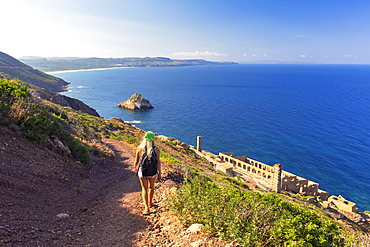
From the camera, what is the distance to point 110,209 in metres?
6.96

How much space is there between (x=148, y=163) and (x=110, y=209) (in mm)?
2116

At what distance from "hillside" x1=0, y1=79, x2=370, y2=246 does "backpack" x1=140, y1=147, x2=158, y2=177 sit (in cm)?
112

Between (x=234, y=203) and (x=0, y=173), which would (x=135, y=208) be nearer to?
(x=234, y=203)

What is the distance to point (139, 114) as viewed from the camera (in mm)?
76812

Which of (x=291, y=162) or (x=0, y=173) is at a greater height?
(x=0, y=173)

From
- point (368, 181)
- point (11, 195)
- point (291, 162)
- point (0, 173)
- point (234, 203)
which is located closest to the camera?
point (234, 203)

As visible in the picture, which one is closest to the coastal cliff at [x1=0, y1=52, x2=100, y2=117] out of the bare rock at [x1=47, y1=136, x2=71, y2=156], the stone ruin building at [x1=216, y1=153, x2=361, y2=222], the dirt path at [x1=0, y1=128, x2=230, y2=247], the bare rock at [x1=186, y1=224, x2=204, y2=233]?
the stone ruin building at [x1=216, y1=153, x2=361, y2=222]

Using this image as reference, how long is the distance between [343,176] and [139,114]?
191 feet

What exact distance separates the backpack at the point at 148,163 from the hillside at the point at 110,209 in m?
1.12

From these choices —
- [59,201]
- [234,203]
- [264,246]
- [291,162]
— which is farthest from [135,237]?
[291,162]

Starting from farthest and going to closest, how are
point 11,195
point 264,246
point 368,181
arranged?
point 368,181 < point 11,195 < point 264,246

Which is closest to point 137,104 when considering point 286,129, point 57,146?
point 286,129

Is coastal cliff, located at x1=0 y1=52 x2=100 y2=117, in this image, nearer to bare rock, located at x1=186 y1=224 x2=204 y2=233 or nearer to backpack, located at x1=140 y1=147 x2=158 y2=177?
backpack, located at x1=140 y1=147 x2=158 y2=177

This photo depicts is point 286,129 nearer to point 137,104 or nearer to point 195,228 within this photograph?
point 137,104
